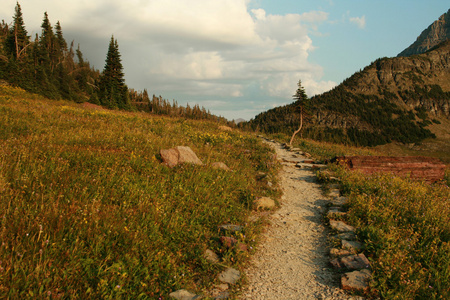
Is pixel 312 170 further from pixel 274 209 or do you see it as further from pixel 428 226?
pixel 428 226

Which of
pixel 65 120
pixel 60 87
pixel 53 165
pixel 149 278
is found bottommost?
pixel 149 278

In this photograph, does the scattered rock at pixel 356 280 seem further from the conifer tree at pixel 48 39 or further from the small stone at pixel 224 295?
the conifer tree at pixel 48 39

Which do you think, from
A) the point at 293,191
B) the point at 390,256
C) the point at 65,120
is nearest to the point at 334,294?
the point at 390,256

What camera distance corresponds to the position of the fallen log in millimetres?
13008

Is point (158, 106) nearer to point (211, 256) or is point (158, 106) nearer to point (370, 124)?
point (211, 256)

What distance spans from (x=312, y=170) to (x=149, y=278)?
1242 cm

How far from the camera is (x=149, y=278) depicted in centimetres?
417

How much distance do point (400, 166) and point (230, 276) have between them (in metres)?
12.6

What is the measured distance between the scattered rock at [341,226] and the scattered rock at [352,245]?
0.79 meters

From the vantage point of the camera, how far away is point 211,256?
524cm

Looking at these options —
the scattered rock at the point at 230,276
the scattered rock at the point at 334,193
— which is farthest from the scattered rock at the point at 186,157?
the scattered rock at the point at 334,193

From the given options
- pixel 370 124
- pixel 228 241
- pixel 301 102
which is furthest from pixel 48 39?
pixel 370 124

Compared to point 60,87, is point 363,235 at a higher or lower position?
lower

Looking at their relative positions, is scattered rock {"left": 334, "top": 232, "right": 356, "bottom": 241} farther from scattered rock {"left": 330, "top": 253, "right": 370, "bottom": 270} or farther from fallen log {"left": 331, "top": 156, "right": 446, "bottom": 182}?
fallen log {"left": 331, "top": 156, "right": 446, "bottom": 182}
